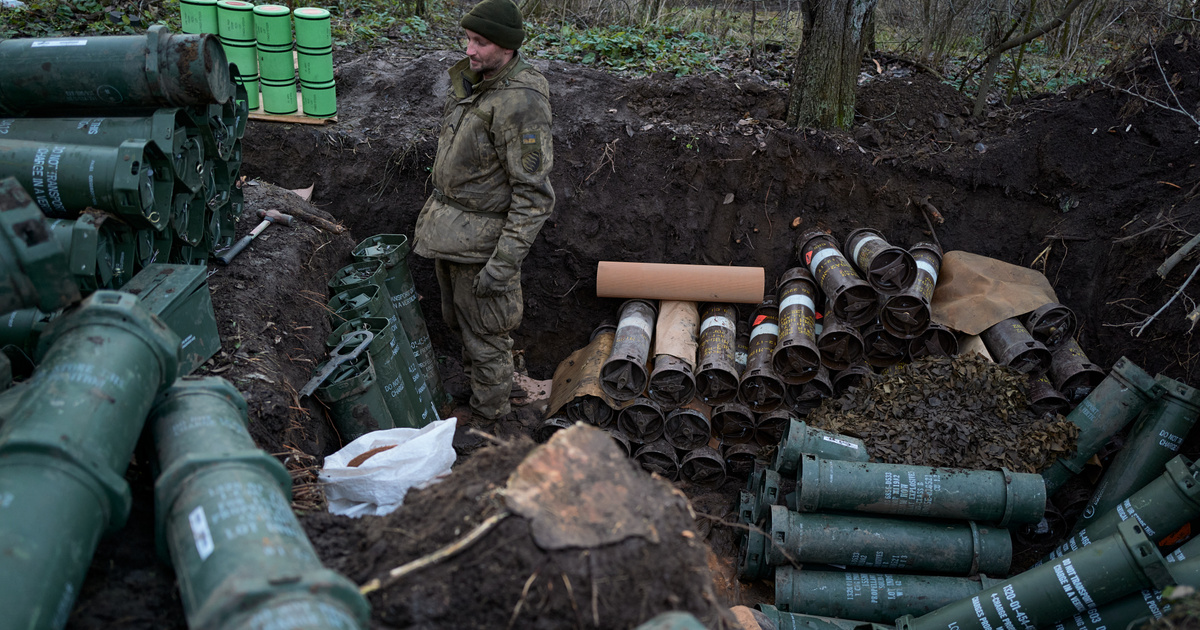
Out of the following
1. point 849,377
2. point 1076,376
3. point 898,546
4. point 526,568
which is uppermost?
point 526,568

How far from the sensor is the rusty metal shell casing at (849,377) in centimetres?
464

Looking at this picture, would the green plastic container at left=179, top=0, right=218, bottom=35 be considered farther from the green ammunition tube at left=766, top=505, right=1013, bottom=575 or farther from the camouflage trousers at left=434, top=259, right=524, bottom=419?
the green ammunition tube at left=766, top=505, right=1013, bottom=575

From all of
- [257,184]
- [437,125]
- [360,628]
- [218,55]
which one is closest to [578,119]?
[437,125]

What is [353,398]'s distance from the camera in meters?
3.40

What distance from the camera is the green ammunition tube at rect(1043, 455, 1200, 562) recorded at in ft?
10.9

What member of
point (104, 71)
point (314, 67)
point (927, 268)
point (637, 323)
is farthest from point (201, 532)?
point (927, 268)

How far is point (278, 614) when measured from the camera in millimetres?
1353

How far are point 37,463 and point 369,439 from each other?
1.38 meters

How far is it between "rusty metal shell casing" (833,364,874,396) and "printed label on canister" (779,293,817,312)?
48cm

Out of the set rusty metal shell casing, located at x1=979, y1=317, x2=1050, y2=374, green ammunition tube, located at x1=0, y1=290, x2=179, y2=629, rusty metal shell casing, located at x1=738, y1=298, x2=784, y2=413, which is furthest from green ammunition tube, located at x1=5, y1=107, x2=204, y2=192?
rusty metal shell casing, located at x1=979, y1=317, x2=1050, y2=374

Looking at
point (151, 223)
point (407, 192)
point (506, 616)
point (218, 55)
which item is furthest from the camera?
point (407, 192)

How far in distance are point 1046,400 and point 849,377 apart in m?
1.15

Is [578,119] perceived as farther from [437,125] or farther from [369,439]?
[369,439]

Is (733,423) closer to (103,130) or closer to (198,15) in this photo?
(103,130)
